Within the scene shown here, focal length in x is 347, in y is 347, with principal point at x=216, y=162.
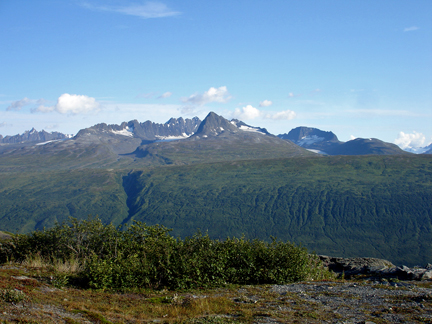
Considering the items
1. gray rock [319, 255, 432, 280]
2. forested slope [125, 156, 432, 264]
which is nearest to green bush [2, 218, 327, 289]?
gray rock [319, 255, 432, 280]

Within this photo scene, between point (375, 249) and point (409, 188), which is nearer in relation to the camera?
point (375, 249)

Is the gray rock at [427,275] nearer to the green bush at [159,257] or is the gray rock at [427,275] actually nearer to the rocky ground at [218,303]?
the rocky ground at [218,303]

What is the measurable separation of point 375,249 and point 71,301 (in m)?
143

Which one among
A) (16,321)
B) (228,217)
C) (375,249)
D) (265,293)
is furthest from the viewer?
(228,217)

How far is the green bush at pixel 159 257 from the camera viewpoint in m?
18.2

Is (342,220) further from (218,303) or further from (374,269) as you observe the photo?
(218,303)

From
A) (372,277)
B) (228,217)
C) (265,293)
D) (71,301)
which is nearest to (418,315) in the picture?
(265,293)

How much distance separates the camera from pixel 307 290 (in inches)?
742

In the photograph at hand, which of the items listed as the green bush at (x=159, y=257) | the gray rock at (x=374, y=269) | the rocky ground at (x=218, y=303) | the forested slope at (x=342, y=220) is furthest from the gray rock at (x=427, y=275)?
the forested slope at (x=342, y=220)

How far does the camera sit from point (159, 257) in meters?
19.0

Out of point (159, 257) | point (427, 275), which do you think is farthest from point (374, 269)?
point (159, 257)

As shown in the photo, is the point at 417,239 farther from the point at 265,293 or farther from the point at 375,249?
the point at 265,293

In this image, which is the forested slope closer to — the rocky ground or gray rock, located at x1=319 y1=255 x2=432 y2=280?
gray rock, located at x1=319 y1=255 x2=432 y2=280

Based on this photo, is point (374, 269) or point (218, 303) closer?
point (218, 303)
